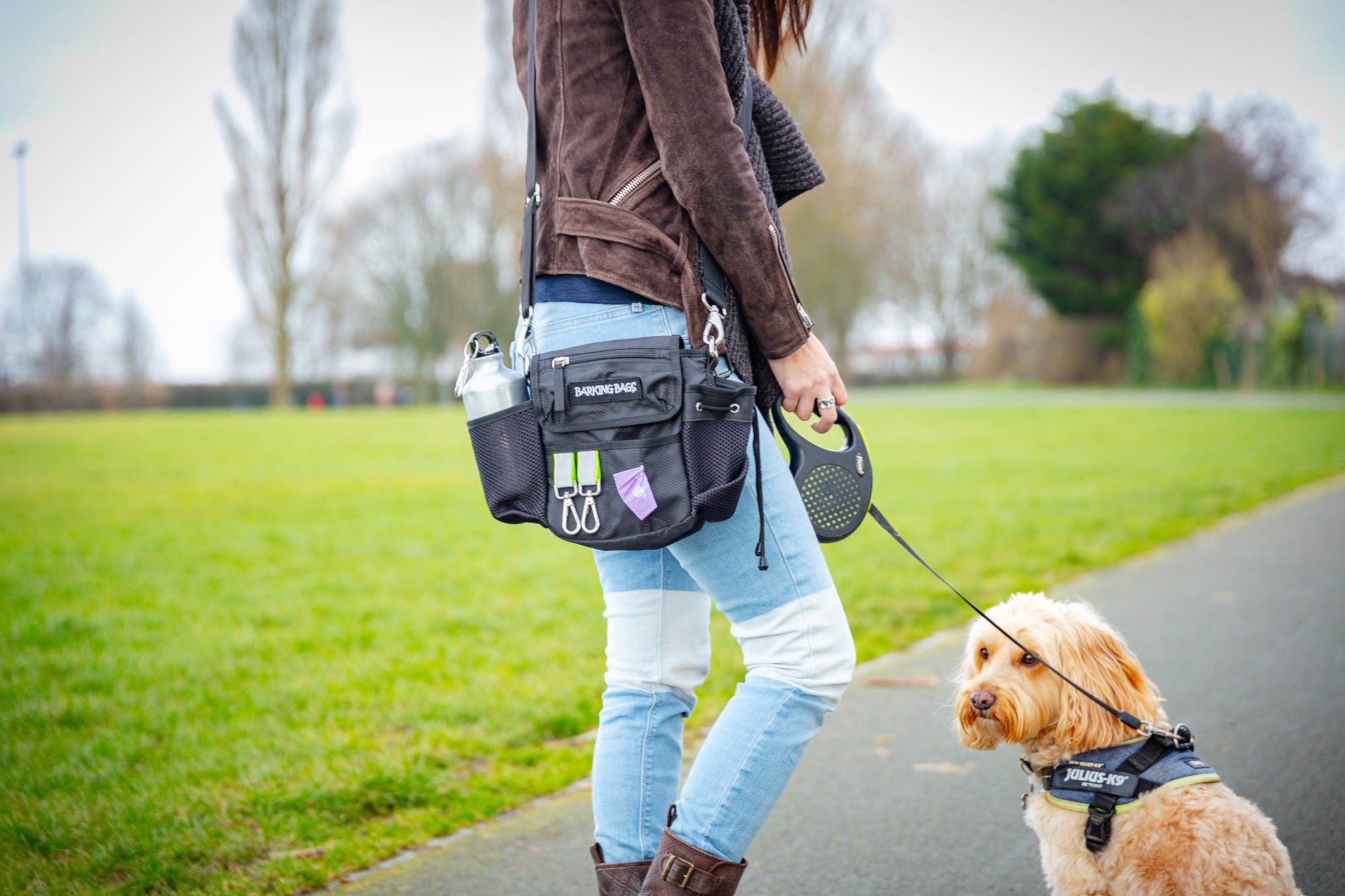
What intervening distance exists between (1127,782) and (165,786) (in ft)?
8.85

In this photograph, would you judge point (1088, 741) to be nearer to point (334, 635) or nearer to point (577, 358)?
point (577, 358)

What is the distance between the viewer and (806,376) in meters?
1.75

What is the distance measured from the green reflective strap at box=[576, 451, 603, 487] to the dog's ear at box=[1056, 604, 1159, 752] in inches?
41.4

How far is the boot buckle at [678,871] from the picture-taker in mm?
1658

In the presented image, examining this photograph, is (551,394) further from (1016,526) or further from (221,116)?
(221,116)

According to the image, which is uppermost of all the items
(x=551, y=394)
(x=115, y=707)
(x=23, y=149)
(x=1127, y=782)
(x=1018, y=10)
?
(x=23, y=149)

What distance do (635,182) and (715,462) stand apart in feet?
1.57

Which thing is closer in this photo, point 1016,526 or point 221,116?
point 1016,526

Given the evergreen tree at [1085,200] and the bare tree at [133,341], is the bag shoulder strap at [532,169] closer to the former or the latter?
the evergreen tree at [1085,200]

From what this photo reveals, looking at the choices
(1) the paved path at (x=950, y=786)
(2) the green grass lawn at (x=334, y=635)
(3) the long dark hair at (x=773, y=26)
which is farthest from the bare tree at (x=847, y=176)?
(3) the long dark hair at (x=773, y=26)

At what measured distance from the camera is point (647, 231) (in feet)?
5.35

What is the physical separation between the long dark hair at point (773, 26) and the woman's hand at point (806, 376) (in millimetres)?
770

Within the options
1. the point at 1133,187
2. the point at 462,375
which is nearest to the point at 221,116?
the point at 1133,187

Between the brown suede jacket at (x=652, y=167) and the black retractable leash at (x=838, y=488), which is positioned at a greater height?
the brown suede jacket at (x=652, y=167)
